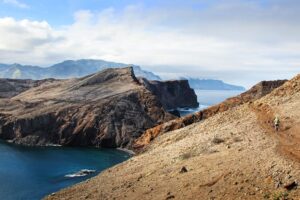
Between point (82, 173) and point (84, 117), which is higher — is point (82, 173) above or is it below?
below

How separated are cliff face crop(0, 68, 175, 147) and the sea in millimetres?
9160

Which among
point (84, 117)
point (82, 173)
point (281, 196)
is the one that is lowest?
point (82, 173)

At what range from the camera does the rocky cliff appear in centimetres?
15621

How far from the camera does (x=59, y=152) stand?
A: 5463 inches

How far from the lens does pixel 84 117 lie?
16500cm

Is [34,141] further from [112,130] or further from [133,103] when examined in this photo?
[133,103]

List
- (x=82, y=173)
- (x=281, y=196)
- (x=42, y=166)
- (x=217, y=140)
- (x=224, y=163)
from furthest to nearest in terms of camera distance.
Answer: (x=42, y=166) → (x=82, y=173) → (x=217, y=140) → (x=224, y=163) → (x=281, y=196)

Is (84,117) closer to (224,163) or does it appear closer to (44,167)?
(44,167)

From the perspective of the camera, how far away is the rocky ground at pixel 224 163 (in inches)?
1414

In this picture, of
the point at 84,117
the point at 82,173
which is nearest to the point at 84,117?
the point at 84,117

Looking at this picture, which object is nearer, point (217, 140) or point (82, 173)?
point (217, 140)

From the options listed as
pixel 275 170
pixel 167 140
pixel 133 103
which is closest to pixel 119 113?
pixel 133 103

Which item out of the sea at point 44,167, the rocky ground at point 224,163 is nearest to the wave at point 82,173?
the sea at point 44,167

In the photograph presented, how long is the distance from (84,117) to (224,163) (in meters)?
127
